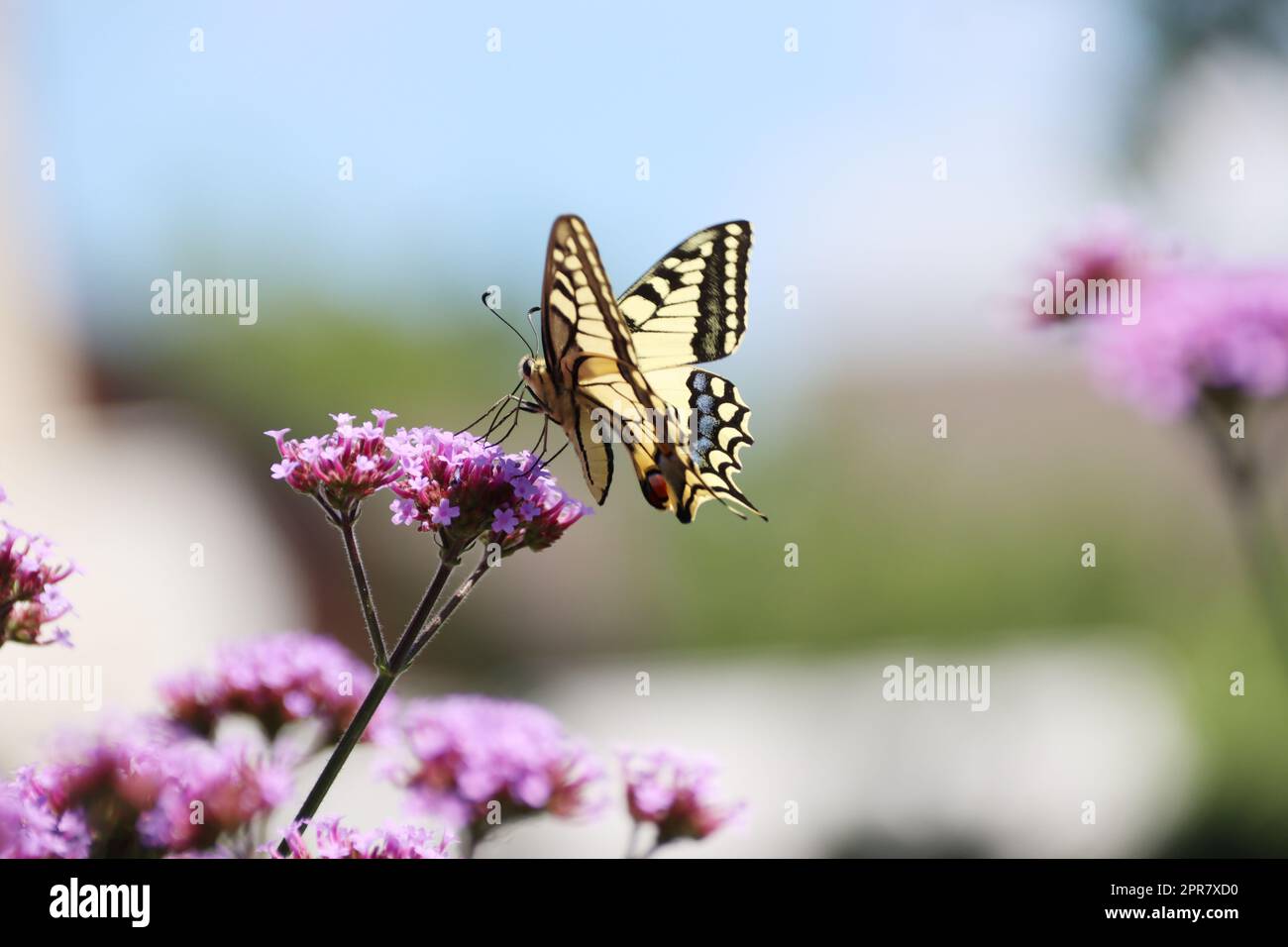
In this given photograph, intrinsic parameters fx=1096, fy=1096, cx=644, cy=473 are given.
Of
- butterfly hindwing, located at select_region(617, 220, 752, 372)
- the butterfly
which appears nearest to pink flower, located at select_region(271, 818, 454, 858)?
the butterfly

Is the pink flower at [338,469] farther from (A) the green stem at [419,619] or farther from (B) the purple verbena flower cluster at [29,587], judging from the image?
(B) the purple verbena flower cluster at [29,587]

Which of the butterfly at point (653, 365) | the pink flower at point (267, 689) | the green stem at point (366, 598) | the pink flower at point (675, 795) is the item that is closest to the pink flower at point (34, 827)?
the green stem at point (366, 598)

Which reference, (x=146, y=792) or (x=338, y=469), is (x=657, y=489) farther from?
(x=146, y=792)

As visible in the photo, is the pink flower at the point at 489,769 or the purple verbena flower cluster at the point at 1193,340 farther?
the purple verbena flower cluster at the point at 1193,340

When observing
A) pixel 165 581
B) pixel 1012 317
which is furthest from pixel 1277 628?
pixel 165 581

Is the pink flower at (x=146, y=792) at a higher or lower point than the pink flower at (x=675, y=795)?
higher

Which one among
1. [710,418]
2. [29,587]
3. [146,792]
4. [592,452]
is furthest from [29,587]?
[710,418]

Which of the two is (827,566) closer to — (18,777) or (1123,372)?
(1123,372)
